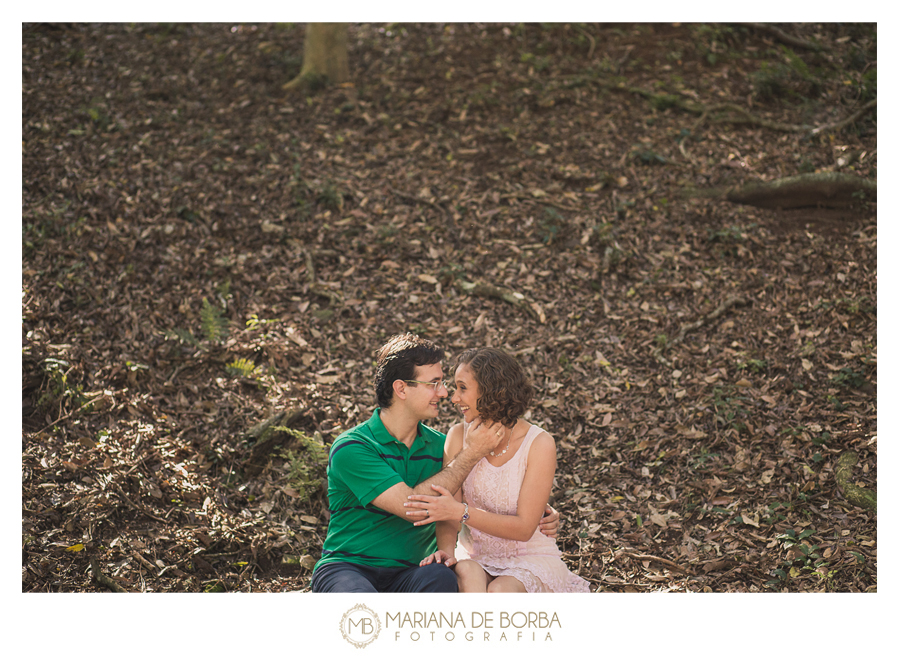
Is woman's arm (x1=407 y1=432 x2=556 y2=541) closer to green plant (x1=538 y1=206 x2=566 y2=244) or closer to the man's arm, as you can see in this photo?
the man's arm

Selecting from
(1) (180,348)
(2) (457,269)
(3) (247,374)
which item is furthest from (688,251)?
Answer: (1) (180,348)

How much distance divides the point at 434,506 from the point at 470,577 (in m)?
0.44

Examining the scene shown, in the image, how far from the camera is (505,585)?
11.3 ft

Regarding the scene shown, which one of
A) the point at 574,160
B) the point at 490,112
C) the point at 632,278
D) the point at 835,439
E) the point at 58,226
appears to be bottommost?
the point at 835,439

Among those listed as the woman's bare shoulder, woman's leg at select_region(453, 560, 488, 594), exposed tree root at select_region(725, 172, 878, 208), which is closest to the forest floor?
exposed tree root at select_region(725, 172, 878, 208)

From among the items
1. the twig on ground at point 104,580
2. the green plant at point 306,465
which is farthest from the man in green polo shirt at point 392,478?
the twig on ground at point 104,580

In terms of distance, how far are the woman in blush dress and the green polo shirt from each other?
0.17 metres

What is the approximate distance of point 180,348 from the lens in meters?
6.07

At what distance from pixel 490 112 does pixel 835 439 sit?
19.6ft

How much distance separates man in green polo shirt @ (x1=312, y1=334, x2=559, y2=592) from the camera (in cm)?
339

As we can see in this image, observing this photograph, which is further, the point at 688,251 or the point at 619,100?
the point at 619,100

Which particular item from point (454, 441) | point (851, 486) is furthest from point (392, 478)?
point (851, 486)

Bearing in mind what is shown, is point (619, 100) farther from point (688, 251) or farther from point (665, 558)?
point (665, 558)

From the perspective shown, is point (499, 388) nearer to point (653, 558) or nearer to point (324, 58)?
point (653, 558)
